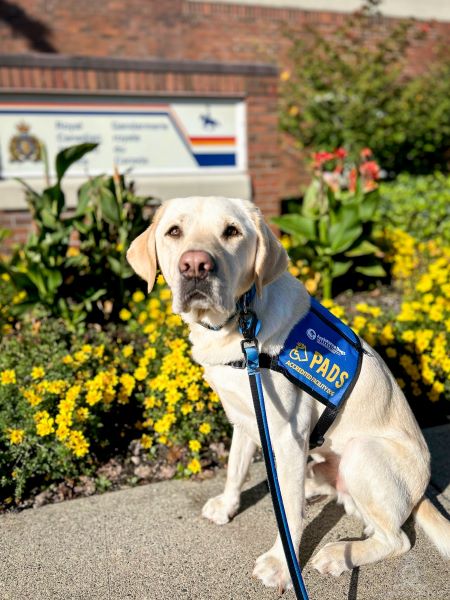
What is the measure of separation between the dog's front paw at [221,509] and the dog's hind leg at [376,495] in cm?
51

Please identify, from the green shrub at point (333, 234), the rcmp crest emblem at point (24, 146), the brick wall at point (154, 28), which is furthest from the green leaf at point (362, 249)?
the brick wall at point (154, 28)

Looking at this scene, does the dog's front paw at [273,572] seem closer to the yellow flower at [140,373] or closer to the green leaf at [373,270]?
the yellow flower at [140,373]

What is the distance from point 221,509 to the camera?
2.70 meters

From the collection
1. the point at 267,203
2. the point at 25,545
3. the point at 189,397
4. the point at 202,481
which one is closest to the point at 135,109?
the point at 267,203

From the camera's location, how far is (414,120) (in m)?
9.27

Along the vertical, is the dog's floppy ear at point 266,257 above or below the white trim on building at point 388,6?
below

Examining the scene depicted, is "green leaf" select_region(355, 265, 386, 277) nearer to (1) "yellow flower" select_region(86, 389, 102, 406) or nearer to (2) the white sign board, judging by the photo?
(2) the white sign board

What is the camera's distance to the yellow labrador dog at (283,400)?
2.14 m

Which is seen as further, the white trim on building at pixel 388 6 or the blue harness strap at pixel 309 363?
the white trim on building at pixel 388 6

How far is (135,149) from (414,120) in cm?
557

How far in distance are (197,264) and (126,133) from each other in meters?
4.72

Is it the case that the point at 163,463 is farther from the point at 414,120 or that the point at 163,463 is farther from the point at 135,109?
the point at 414,120

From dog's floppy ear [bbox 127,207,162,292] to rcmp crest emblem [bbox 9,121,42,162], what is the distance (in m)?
4.24

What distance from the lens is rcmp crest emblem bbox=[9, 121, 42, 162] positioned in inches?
230
